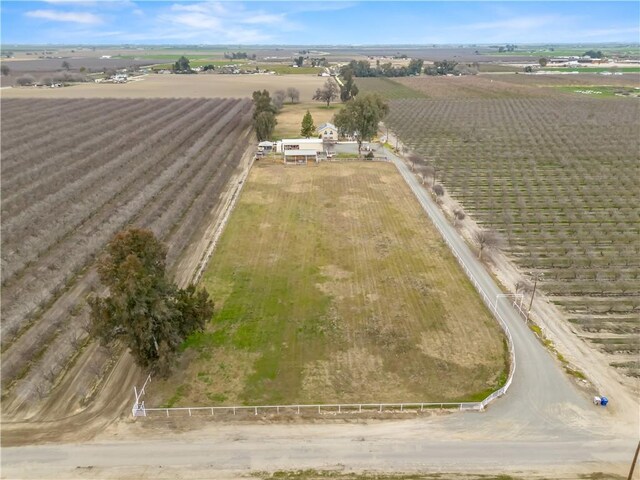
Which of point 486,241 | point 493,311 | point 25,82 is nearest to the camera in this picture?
point 493,311

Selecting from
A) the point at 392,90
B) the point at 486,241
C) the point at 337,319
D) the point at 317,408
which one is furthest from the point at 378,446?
the point at 392,90

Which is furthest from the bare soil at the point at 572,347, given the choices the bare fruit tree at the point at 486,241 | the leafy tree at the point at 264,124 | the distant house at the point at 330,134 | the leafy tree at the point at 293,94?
the leafy tree at the point at 293,94

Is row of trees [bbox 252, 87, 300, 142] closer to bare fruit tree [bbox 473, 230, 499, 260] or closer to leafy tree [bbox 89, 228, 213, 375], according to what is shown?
bare fruit tree [bbox 473, 230, 499, 260]

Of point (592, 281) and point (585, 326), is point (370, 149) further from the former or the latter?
point (585, 326)

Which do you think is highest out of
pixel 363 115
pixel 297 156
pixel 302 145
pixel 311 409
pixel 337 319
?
pixel 363 115

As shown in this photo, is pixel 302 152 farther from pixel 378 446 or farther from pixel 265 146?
pixel 378 446

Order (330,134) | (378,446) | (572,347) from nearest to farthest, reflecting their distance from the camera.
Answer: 1. (378,446)
2. (572,347)
3. (330,134)

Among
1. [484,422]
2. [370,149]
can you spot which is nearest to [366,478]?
[484,422]
